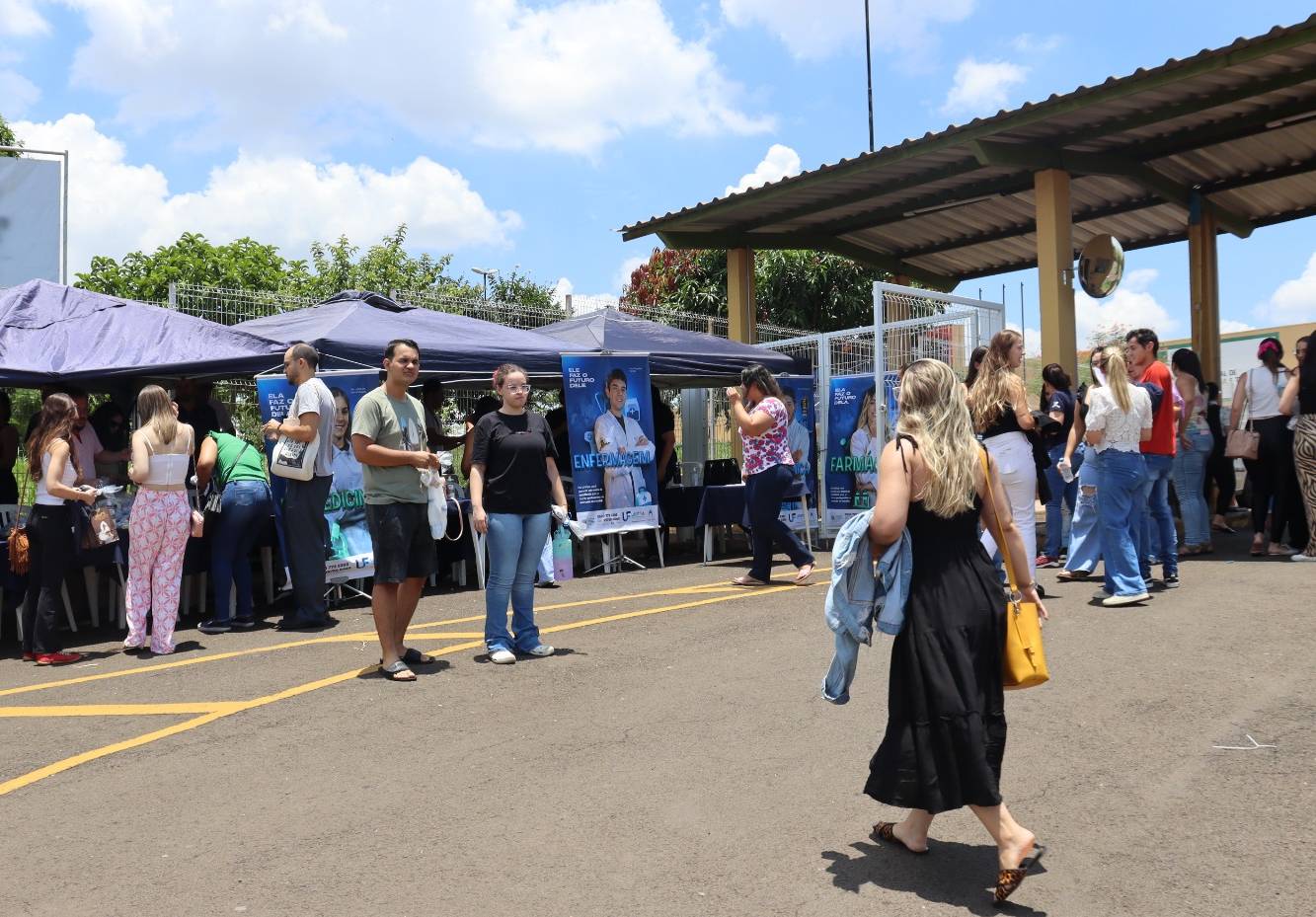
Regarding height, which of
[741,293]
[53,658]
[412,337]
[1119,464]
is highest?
[741,293]

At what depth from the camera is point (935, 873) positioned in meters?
3.73

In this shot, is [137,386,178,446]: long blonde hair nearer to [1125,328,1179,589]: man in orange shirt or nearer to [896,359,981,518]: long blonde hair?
[896,359,981,518]: long blonde hair

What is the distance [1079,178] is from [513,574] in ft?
31.6

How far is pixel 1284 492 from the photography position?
9.85m

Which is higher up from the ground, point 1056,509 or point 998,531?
point 998,531

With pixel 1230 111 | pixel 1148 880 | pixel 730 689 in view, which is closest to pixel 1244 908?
pixel 1148 880

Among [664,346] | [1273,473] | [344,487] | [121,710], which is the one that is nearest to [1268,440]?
[1273,473]

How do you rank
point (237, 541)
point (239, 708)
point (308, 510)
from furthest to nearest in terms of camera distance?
point (237, 541)
point (308, 510)
point (239, 708)

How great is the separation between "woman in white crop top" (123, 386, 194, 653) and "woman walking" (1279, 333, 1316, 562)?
8.53 meters

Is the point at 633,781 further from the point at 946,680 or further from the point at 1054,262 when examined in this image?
the point at 1054,262

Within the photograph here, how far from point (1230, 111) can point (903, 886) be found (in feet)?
33.9

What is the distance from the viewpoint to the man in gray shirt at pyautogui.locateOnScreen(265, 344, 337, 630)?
28.0 ft

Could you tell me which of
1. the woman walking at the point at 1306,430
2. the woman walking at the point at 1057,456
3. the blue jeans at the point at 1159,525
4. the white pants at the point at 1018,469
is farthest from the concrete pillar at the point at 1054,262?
the white pants at the point at 1018,469

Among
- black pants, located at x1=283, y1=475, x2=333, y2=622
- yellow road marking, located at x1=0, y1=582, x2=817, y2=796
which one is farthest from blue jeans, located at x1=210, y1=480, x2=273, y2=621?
yellow road marking, located at x1=0, y1=582, x2=817, y2=796
